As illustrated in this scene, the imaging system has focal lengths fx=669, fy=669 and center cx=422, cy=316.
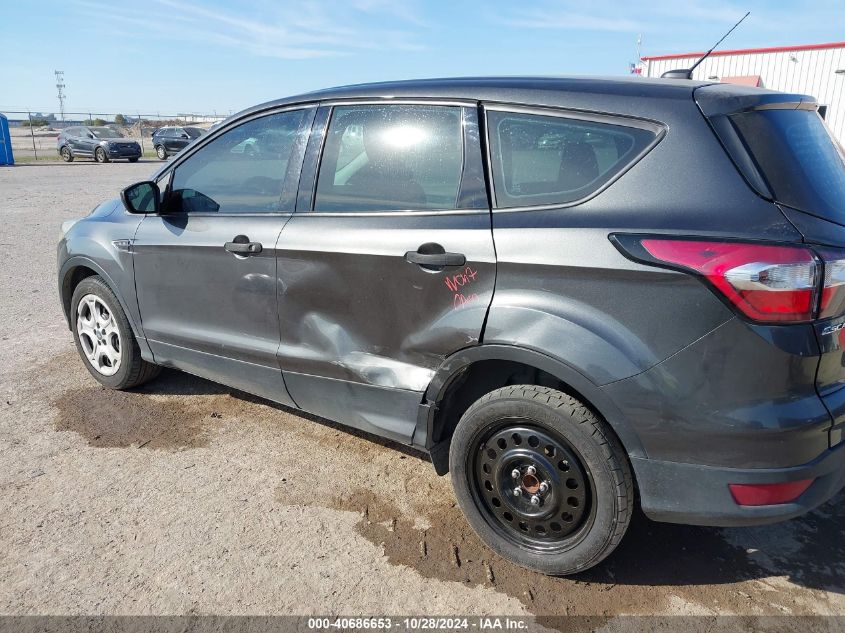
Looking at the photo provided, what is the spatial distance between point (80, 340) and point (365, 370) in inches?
104

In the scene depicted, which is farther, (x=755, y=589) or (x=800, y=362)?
(x=755, y=589)

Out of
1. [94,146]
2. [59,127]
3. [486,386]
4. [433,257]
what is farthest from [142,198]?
[59,127]

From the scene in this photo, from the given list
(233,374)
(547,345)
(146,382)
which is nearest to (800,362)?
(547,345)

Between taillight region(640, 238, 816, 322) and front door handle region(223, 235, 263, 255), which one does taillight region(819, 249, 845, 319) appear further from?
front door handle region(223, 235, 263, 255)

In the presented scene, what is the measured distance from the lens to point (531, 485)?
8.71 feet

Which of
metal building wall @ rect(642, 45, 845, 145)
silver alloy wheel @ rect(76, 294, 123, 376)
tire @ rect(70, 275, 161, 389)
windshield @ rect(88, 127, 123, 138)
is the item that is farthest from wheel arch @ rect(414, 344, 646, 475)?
windshield @ rect(88, 127, 123, 138)

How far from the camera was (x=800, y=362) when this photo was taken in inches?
83.7

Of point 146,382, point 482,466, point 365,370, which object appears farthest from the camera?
point 146,382

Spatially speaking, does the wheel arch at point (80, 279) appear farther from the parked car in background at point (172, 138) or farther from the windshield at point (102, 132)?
the parked car in background at point (172, 138)

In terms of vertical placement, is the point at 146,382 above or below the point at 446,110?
below

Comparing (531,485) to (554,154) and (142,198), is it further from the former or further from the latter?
(142,198)

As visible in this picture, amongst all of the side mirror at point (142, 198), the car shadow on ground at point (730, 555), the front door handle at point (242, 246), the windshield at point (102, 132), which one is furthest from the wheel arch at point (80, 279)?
the windshield at point (102, 132)

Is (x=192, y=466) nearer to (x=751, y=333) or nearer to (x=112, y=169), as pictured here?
(x=751, y=333)

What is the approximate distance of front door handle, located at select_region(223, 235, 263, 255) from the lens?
3.34 meters
